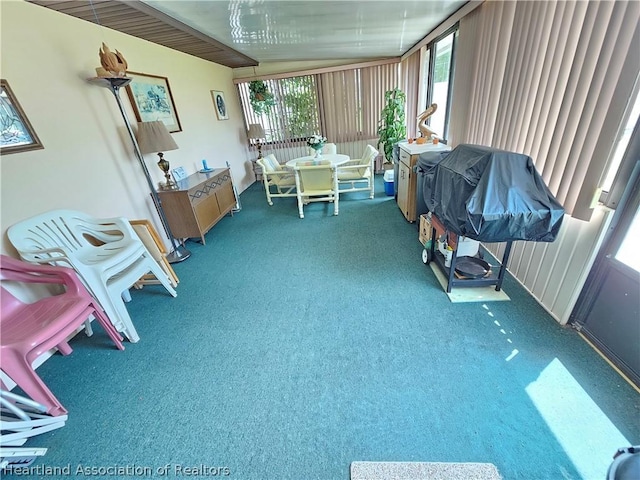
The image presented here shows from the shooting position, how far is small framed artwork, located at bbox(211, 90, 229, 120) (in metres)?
4.64

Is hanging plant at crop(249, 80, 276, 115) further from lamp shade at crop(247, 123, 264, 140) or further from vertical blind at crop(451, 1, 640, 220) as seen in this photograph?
vertical blind at crop(451, 1, 640, 220)

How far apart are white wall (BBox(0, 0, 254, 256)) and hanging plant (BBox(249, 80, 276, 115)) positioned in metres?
2.29

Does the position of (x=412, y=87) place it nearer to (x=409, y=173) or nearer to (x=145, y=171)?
(x=409, y=173)

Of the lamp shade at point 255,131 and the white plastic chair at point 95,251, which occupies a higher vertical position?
the lamp shade at point 255,131

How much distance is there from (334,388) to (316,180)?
2.85m

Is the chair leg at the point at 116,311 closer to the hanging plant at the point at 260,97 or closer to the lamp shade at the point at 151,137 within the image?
the lamp shade at the point at 151,137

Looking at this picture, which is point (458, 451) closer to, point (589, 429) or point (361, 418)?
point (361, 418)

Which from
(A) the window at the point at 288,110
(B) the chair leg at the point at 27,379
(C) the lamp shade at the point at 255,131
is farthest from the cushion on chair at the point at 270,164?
(B) the chair leg at the point at 27,379

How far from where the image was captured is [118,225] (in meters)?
2.18

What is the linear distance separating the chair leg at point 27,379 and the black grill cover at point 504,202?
8.33 ft

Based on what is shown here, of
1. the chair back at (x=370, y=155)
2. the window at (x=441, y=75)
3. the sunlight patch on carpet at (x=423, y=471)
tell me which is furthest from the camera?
the chair back at (x=370, y=155)

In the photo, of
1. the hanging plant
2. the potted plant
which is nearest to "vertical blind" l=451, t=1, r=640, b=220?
the potted plant

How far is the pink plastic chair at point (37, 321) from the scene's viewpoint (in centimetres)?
136

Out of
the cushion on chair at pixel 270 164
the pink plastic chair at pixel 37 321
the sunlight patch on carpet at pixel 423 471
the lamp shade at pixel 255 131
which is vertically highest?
the lamp shade at pixel 255 131
